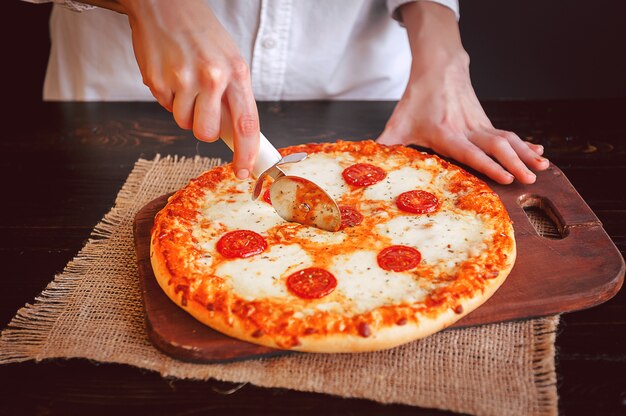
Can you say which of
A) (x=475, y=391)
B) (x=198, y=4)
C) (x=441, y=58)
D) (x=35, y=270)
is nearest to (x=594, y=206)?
(x=441, y=58)

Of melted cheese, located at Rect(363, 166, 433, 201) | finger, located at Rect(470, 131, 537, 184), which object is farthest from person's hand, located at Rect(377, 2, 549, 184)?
melted cheese, located at Rect(363, 166, 433, 201)

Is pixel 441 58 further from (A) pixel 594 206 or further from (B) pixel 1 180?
(B) pixel 1 180

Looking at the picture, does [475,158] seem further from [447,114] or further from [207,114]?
[207,114]

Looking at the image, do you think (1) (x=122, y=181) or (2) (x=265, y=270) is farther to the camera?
(1) (x=122, y=181)

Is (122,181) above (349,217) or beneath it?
beneath

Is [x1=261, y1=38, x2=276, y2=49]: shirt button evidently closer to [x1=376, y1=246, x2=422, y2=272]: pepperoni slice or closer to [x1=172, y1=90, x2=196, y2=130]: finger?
Answer: [x1=172, y1=90, x2=196, y2=130]: finger

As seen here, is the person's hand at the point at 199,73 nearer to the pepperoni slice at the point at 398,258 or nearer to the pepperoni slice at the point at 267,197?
the pepperoni slice at the point at 267,197

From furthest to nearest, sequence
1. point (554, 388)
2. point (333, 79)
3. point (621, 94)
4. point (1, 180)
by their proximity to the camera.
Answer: point (621, 94) → point (333, 79) → point (1, 180) → point (554, 388)

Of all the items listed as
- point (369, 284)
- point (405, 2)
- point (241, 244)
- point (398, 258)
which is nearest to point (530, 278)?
point (398, 258)
